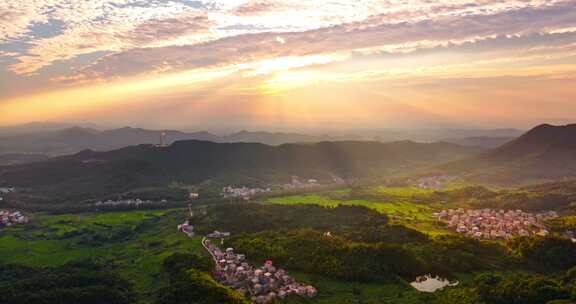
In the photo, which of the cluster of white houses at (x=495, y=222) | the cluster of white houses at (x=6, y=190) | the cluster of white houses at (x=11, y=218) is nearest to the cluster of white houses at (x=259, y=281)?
the cluster of white houses at (x=495, y=222)

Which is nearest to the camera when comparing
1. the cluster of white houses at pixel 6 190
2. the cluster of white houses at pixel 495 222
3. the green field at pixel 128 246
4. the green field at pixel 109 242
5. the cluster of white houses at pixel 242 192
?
the green field at pixel 128 246

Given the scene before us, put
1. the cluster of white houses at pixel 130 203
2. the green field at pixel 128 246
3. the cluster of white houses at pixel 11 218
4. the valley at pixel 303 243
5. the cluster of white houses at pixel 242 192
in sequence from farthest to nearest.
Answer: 1. the cluster of white houses at pixel 242 192
2. the cluster of white houses at pixel 130 203
3. the cluster of white houses at pixel 11 218
4. the green field at pixel 128 246
5. the valley at pixel 303 243

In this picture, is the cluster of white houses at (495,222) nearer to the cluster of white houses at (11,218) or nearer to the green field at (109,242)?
the green field at (109,242)

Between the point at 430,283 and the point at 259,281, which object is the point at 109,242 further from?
the point at 430,283

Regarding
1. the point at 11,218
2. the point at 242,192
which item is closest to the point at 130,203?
the point at 11,218

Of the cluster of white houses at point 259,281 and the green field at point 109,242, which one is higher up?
the cluster of white houses at point 259,281

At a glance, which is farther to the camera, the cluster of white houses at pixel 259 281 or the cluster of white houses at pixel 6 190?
the cluster of white houses at pixel 6 190

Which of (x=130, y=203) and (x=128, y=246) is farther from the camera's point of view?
(x=130, y=203)
